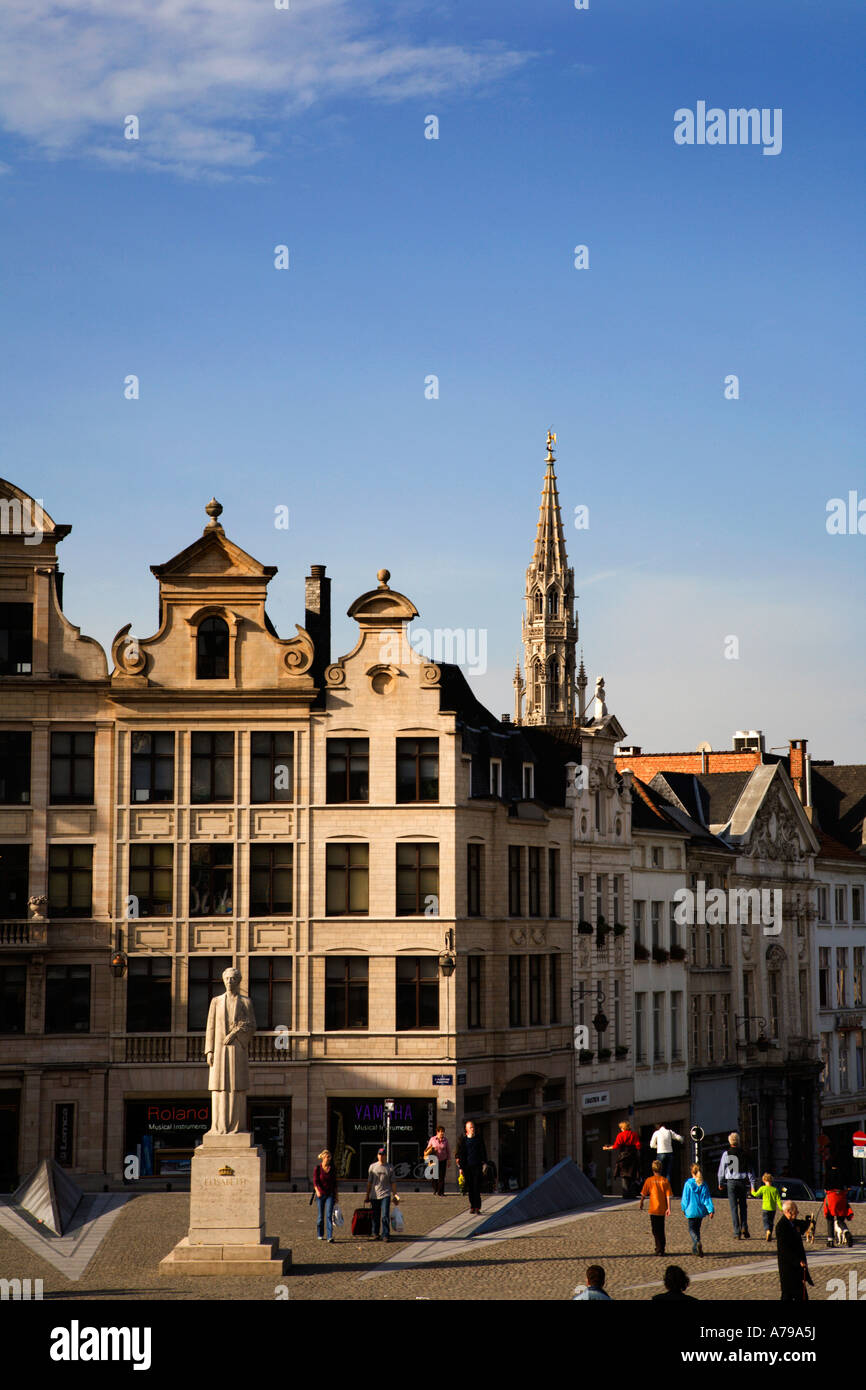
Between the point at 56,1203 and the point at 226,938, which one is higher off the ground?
the point at 226,938

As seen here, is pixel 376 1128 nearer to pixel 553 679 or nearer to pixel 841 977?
pixel 841 977

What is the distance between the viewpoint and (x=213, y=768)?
51406mm

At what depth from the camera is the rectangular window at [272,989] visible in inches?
2012

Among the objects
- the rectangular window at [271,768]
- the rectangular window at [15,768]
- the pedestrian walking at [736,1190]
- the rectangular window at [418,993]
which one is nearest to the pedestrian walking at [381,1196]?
the pedestrian walking at [736,1190]

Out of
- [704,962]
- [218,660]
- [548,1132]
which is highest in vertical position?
[218,660]

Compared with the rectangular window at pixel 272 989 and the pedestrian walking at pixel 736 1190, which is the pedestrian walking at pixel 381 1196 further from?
the rectangular window at pixel 272 989

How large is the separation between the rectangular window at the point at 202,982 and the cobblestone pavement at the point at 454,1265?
1109 centimetres

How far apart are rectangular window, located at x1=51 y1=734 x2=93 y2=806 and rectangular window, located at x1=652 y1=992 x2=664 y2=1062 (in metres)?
23.3

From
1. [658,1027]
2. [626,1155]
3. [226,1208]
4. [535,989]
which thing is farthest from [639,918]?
[226,1208]

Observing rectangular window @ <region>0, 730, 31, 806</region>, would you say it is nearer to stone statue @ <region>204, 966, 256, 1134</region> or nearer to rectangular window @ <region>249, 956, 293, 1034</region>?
rectangular window @ <region>249, 956, 293, 1034</region>

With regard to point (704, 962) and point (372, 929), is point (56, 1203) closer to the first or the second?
point (372, 929)
